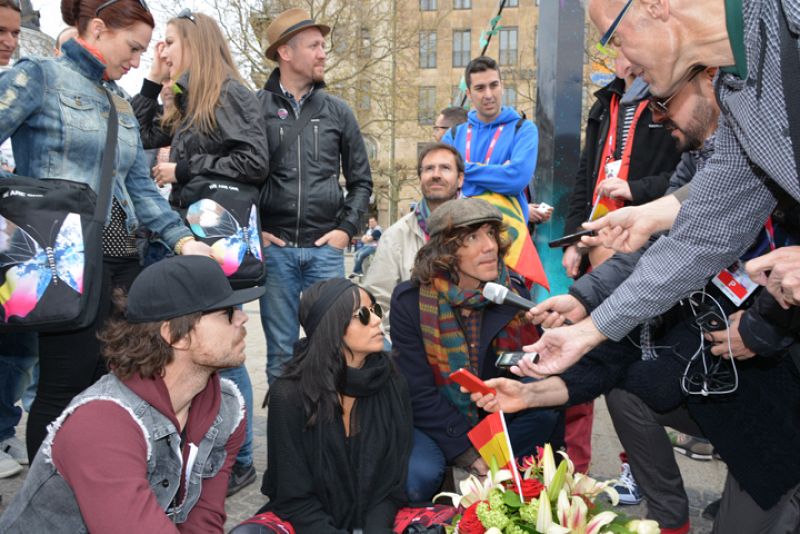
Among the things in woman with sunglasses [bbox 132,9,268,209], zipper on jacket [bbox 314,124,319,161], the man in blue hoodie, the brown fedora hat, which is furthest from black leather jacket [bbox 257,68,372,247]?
the man in blue hoodie

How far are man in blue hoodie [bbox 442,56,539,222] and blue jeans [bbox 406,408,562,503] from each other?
161 cm

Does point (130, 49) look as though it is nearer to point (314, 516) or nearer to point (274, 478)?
point (274, 478)

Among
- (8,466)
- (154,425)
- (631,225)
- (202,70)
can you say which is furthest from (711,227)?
(8,466)

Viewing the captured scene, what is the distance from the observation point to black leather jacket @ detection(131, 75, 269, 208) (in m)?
3.30

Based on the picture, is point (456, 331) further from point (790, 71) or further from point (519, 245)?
point (790, 71)

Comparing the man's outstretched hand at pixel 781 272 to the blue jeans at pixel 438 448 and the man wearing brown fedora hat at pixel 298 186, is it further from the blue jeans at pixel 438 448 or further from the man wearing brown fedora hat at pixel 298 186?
the man wearing brown fedora hat at pixel 298 186

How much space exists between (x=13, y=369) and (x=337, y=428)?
1850 millimetres

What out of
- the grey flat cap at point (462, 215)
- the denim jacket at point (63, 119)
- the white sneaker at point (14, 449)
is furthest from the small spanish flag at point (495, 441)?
the white sneaker at point (14, 449)

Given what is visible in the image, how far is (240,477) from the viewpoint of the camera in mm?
3443

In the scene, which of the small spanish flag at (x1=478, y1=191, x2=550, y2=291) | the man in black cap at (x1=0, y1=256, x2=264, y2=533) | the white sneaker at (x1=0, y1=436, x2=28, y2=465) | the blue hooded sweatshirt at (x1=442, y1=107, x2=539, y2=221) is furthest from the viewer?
the blue hooded sweatshirt at (x1=442, y1=107, x2=539, y2=221)

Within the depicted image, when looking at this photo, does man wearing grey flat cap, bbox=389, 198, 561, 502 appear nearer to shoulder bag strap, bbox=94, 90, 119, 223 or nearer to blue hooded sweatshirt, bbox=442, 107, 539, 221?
blue hooded sweatshirt, bbox=442, 107, 539, 221

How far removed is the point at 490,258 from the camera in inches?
131

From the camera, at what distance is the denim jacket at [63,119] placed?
2.50 meters

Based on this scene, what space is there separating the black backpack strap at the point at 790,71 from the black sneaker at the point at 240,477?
2.96 metres
